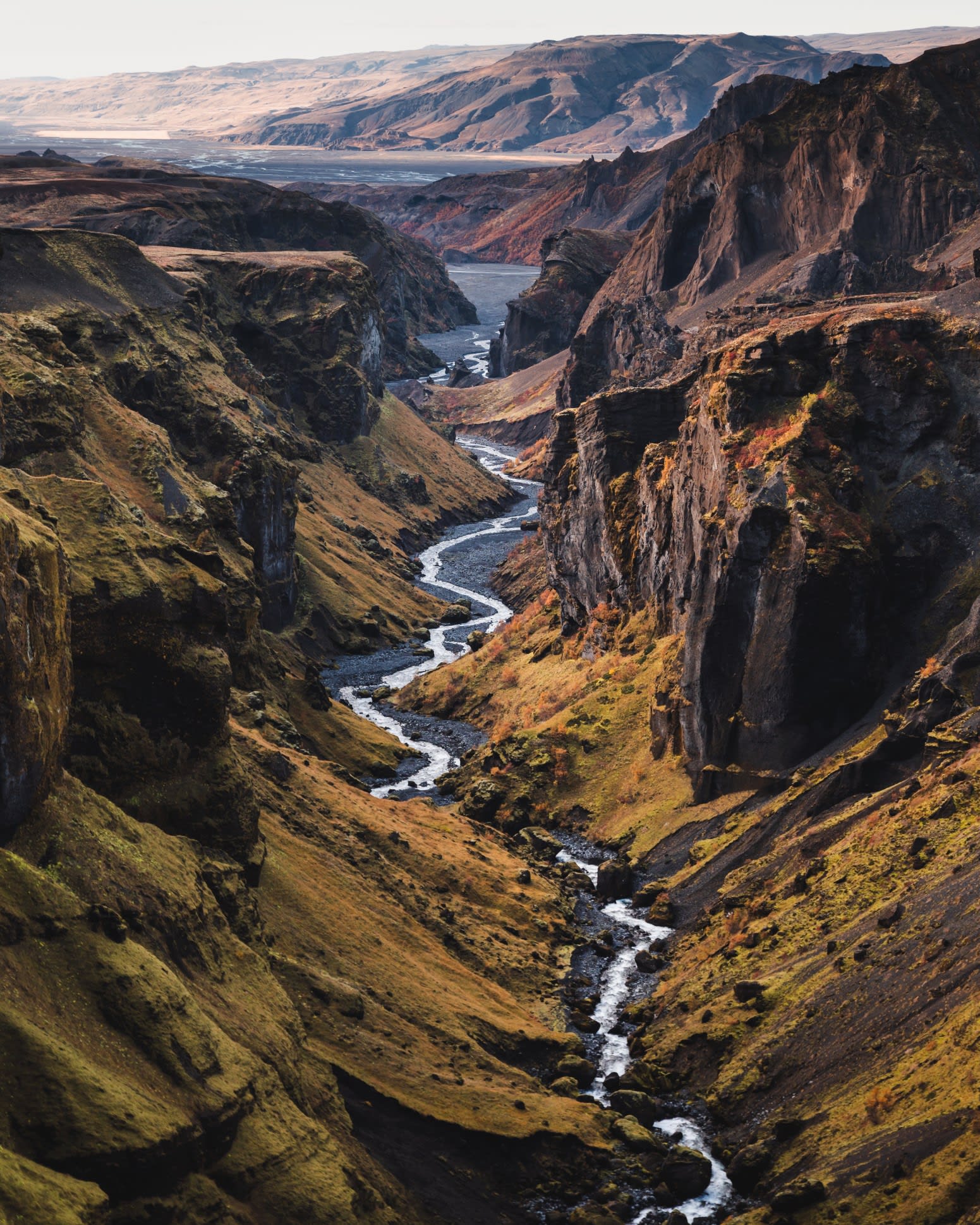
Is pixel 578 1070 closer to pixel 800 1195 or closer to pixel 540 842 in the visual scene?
pixel 800 1195

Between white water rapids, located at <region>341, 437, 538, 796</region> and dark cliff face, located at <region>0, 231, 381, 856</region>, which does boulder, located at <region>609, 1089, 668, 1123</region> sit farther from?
white water rapids, located at <region>341, 437, 538, 796</region>

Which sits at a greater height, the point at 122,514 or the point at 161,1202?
the point at 122,514

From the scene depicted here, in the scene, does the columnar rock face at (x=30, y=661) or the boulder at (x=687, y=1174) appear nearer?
the columnar rock face at (x=30, y=661)

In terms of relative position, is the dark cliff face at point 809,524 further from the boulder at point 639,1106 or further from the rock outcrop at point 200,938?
the boulder at point 639,1106

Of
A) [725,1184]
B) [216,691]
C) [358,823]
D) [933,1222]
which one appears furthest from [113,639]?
[933,1222]

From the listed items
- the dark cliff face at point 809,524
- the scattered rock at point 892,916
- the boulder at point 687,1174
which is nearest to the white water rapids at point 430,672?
the dark cliff face at point 809,524

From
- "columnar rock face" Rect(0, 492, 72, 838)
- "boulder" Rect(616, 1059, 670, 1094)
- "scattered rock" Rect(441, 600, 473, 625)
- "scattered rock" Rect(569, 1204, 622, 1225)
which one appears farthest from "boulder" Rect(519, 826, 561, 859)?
"scattered rock" Rect(441, 600, 473, 625)

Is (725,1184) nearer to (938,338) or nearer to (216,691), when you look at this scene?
(216,691)
